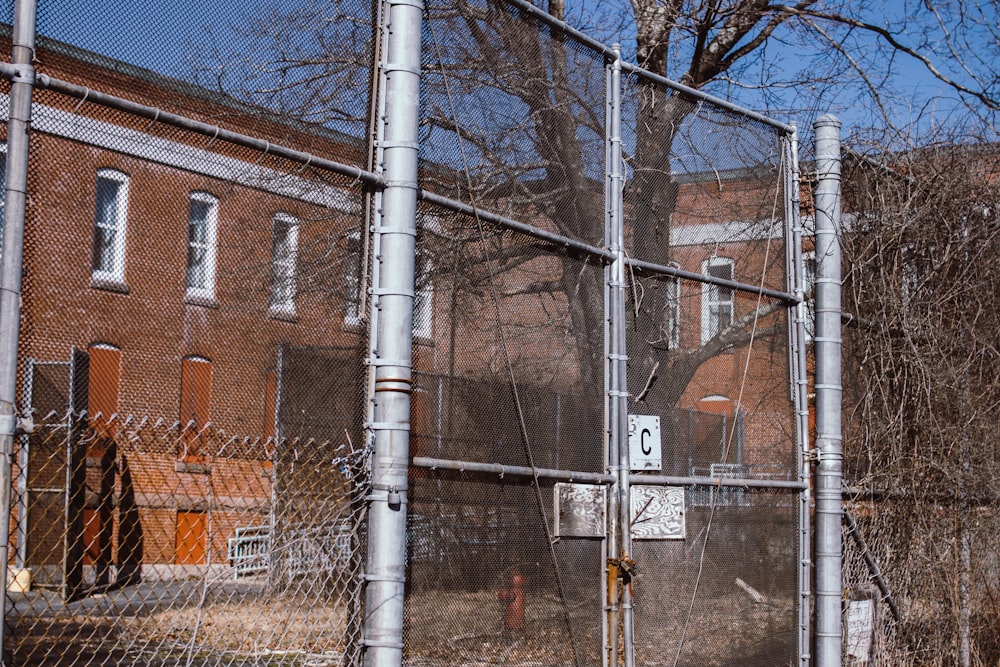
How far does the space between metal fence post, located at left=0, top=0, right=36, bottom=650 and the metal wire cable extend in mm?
2076

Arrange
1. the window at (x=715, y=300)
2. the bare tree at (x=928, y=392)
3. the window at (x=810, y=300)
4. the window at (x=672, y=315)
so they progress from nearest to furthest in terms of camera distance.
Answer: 1. the window at (x=672, y=315)
2. the window at (x=715, y=300)
3. the window at (x=810, y=300)
4. the bare tree at (x=928, y=392)

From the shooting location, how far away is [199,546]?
3539 millimetres

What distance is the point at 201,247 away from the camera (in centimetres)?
361

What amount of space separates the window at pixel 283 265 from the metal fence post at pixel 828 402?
4156 mm

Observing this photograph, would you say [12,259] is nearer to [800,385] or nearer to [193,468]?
[193,468]

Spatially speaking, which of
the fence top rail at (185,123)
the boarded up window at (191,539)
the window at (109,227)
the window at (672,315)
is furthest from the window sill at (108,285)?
the window at (672,315)

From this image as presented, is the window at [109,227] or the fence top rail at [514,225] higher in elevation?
the fence top rail at [514,225]

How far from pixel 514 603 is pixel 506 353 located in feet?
3.73

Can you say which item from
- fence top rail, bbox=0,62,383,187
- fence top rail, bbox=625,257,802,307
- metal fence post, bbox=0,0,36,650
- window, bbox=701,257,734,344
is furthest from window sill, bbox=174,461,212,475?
window, bbox=701,257,734,344

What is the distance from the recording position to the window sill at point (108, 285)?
10.8 ft

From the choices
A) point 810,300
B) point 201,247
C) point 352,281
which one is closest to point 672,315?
point 810,300

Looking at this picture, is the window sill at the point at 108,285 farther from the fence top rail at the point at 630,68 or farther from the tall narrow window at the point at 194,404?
the fence top rail at the point at 630,68

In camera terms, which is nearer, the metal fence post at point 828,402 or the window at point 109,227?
the window at point 109,227

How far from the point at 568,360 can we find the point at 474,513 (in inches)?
41.8
